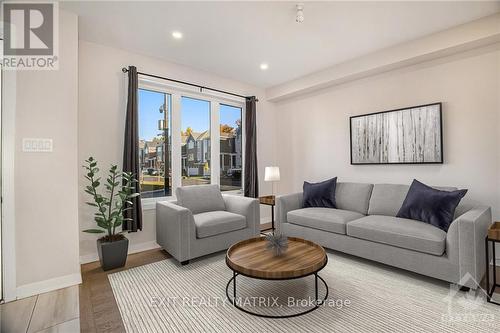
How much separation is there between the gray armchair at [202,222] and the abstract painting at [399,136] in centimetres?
190

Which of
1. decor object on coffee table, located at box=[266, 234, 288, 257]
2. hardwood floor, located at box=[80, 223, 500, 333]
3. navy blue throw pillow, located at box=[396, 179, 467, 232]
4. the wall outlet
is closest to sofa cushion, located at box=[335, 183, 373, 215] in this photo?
navy blue throw pillow, located at box=[396, 179, 467, 232]

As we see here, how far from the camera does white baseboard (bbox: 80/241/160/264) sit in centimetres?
304

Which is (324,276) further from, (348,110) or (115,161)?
(115,161)

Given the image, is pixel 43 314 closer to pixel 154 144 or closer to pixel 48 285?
pixel 48 285

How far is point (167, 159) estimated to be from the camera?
3.86 metres

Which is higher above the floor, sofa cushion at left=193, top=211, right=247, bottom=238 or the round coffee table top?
sofa cushion at left=193, top=211, right=247, bottom=238

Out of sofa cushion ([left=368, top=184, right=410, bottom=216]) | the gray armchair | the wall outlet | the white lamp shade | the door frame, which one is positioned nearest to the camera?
the door frame

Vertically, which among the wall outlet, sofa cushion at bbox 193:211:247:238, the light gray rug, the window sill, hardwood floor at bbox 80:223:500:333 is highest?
the wall outlet

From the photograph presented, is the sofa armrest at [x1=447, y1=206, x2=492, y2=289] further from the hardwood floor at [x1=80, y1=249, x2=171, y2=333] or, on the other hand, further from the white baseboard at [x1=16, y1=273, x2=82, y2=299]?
the white baseboard at [x1=16, y1=273, x2=82, y2=299]

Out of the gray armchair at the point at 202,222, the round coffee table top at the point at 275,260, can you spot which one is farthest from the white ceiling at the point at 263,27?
the round coffee table top at the point at 275,260

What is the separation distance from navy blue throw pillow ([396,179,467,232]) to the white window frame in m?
2.86

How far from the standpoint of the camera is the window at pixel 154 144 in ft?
11.9

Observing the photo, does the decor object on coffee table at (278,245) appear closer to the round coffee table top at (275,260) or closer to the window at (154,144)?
the round coffee table top at (275,260)

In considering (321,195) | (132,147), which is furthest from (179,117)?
Result: (321,195)
